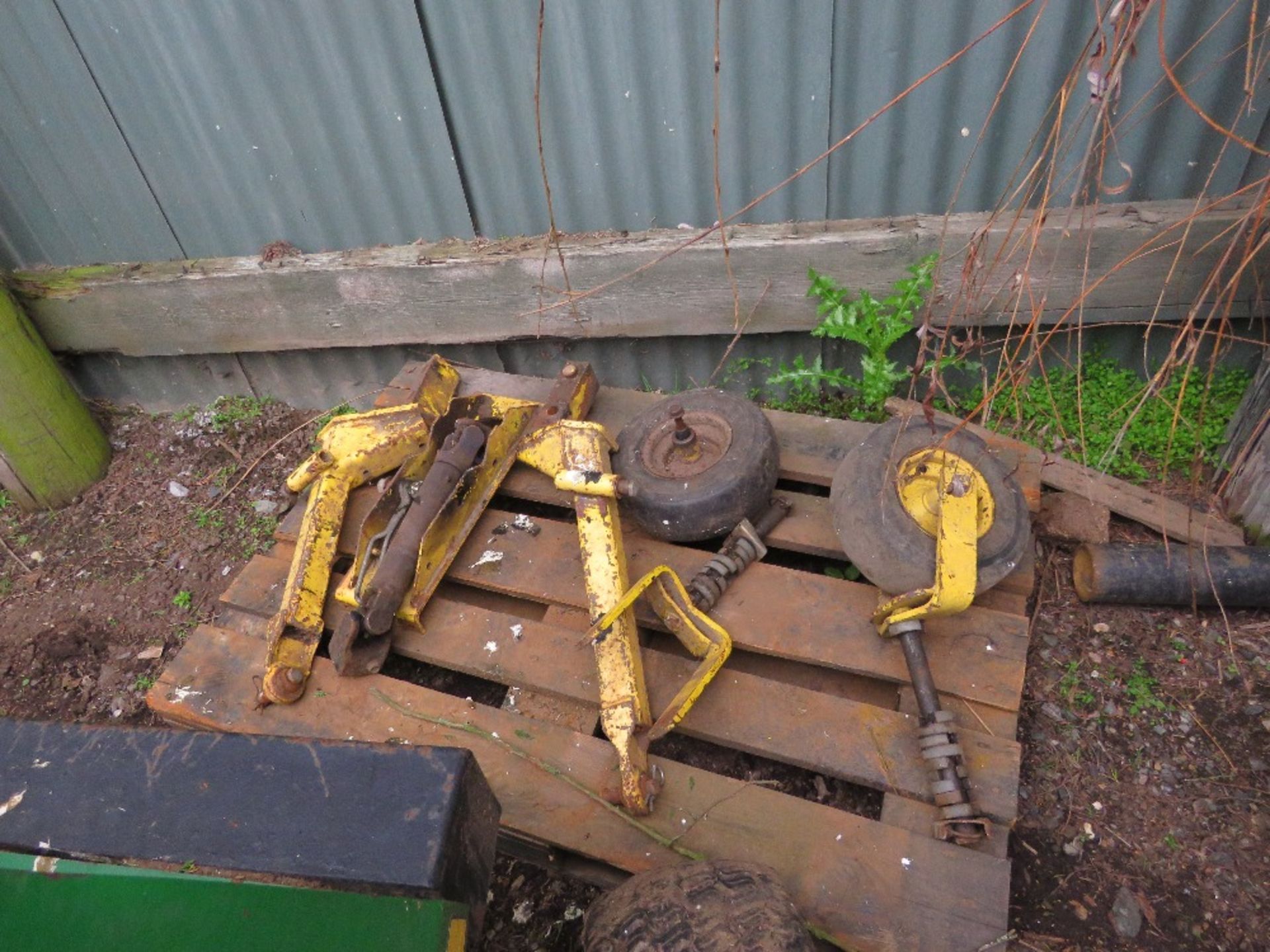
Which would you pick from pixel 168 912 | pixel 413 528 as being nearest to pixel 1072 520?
pixel 413 528

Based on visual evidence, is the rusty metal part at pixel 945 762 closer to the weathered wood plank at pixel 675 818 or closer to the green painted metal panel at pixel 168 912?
the weathered wood plank at pixel 675 818

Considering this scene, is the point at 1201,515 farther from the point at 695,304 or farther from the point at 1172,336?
the point at 695,304

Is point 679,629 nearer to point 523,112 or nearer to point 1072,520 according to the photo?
point 1072,520

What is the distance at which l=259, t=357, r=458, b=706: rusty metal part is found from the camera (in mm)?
2293

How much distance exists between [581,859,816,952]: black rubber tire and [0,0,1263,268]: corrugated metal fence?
6.93 ft

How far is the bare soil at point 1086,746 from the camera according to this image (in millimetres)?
1892

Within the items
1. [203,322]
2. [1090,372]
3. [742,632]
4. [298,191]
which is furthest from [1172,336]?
[203,322]

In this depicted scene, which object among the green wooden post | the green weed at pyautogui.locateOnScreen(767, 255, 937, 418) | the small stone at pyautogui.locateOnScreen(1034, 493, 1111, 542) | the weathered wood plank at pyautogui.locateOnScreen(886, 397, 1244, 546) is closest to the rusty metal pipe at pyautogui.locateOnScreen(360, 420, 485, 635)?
the green weed at pyautogui.locateOnScreen(767, 255, 937, 418)

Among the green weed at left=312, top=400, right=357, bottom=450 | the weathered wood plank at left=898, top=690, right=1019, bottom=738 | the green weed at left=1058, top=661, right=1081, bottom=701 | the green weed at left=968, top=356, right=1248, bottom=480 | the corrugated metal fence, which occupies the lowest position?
the green weed at left=1058, top=661, right=1081, bottom=701

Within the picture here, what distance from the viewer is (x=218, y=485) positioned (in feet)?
11.2

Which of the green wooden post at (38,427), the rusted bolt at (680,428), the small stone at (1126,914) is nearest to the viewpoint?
the small stone at (1126,914)

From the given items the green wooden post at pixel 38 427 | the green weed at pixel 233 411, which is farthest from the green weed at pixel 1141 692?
the green wooden post at pixel 38 427

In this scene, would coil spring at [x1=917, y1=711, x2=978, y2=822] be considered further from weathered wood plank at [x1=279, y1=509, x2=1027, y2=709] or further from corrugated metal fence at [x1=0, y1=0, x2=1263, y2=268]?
corrugated metal fence at [x1=0, y1=0, x2=1263, y2=268]

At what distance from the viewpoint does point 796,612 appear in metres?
2.23
